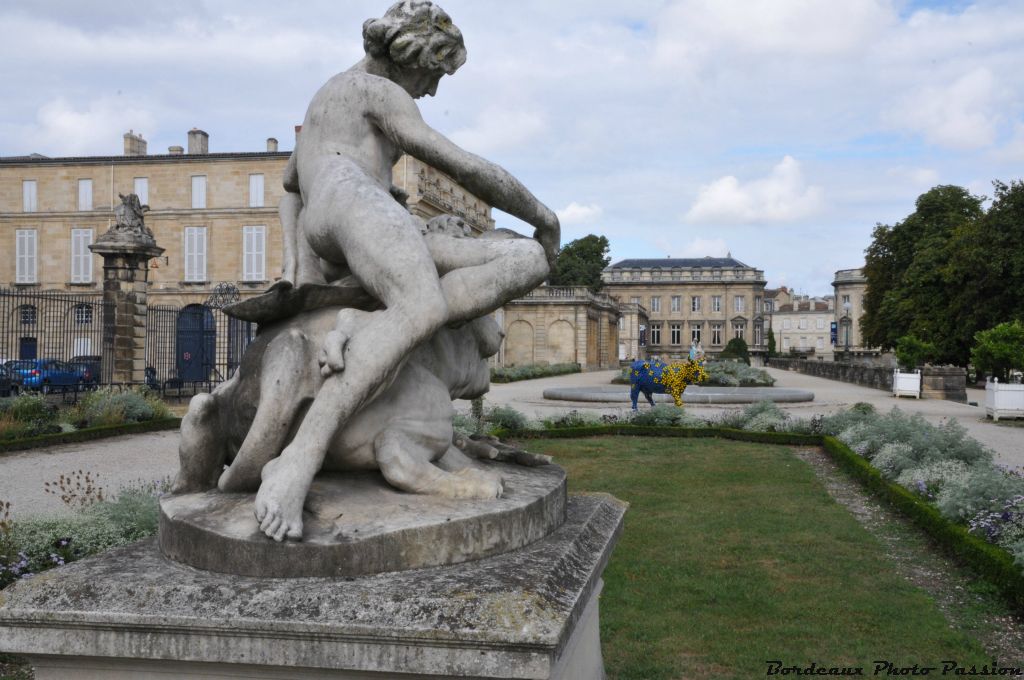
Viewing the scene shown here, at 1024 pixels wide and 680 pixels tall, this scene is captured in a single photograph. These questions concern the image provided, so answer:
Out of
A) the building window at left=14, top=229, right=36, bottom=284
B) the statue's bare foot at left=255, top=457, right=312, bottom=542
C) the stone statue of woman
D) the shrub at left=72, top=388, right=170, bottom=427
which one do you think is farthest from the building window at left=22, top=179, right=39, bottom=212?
the statue's bare foot at left=255, top=457, right=312, bottom=542

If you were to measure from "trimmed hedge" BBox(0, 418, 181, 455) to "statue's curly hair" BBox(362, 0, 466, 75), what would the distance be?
1031cm

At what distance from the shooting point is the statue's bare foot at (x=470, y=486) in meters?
2.14

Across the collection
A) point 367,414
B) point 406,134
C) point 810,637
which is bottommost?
point 810,637

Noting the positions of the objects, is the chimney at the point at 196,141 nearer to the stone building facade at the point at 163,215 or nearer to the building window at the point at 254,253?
the stone building facade at the point at 163,215

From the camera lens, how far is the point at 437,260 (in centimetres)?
235

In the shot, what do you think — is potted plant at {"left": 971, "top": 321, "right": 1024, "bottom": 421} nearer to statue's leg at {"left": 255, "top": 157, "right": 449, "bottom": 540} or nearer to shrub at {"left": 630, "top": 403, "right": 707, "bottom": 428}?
shrub at {"left": 630, "top": 403, "right": 707, "bottom": 428}

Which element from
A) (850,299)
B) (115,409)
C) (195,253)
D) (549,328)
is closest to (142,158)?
(195,253)

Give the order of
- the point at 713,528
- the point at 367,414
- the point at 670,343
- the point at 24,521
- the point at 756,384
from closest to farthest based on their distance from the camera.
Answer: the point at 367,414 → the point at 24,521 → the point at 713,528 → the point at 756,384 → the point at 670,343

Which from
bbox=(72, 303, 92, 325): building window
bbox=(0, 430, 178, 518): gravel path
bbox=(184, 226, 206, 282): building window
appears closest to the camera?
bbox=(0, 430, 178, 518): gravel path

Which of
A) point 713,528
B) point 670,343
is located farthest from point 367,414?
point 670,343

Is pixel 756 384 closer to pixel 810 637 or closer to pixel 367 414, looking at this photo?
pixel 810 637

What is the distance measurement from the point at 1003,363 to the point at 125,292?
2089 cm

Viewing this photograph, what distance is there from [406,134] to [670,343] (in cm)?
8434

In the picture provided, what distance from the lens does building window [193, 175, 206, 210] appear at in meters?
40.2
